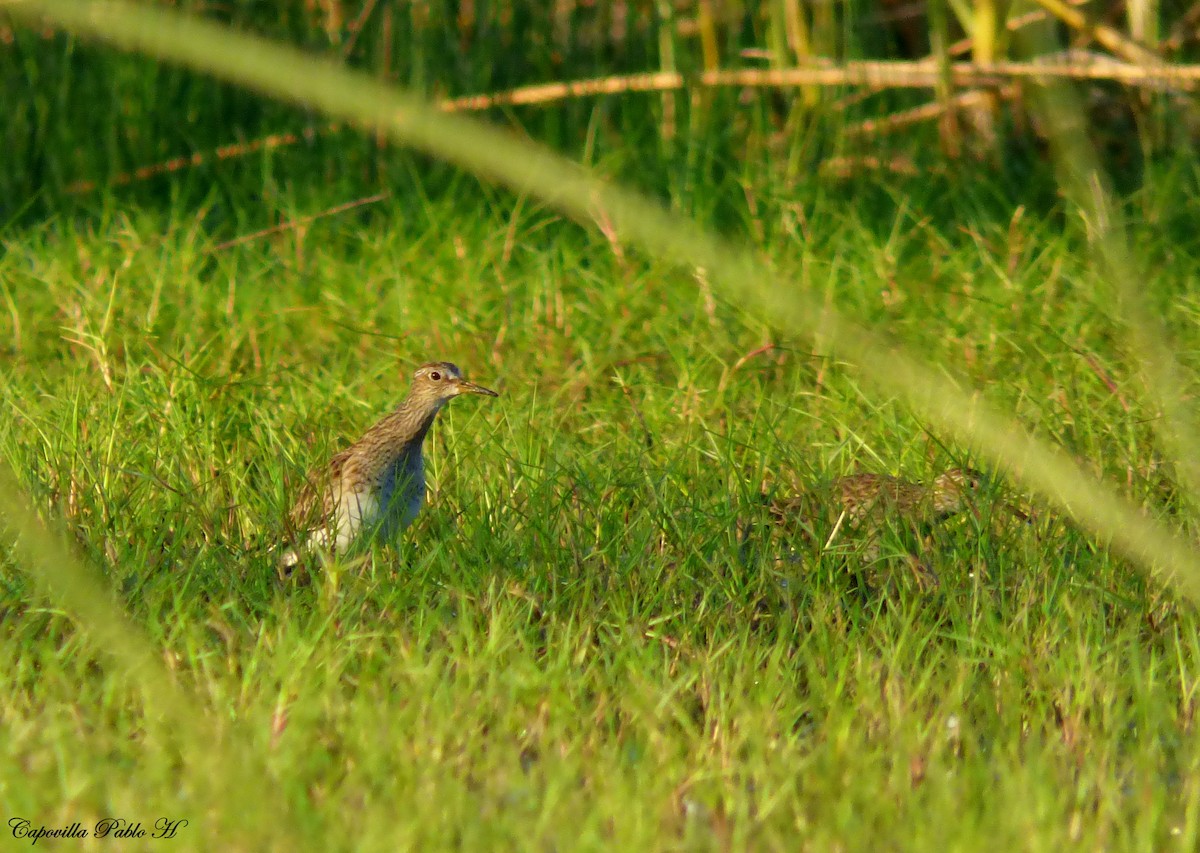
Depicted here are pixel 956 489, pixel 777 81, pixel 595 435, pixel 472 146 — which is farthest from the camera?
pixel 777 81

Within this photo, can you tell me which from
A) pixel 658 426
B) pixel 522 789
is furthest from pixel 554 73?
pixel 522 789

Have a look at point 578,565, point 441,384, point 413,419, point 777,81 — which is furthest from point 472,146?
point 777,81

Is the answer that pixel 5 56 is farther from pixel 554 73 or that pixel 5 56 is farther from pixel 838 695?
pixel 838 695

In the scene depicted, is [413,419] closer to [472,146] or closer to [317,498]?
[317,498]

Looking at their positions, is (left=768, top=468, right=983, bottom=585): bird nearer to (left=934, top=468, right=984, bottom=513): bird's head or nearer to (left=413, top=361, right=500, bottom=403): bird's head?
(left=934, top=468, right=984, bottom=513): bird's head

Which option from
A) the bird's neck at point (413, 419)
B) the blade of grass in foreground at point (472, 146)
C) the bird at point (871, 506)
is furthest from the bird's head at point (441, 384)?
the blade of grass in foreground at point (472, 146)

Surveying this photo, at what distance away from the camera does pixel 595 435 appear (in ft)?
15.2

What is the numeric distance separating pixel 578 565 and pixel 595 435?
3.68 ft

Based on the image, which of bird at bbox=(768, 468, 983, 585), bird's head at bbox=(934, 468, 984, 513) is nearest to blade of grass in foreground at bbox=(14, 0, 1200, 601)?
bird at bbox=(768, 468, 983, 585)

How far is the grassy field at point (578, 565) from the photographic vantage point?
2.49 meters

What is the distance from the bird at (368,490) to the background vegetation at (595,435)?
93mm

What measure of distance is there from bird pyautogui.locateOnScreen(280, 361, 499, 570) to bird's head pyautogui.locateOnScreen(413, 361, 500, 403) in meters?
0.06

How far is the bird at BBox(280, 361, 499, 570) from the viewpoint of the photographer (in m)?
3.76

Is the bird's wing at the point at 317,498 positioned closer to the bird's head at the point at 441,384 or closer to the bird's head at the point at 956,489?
the bird's head at the point at 441,384
